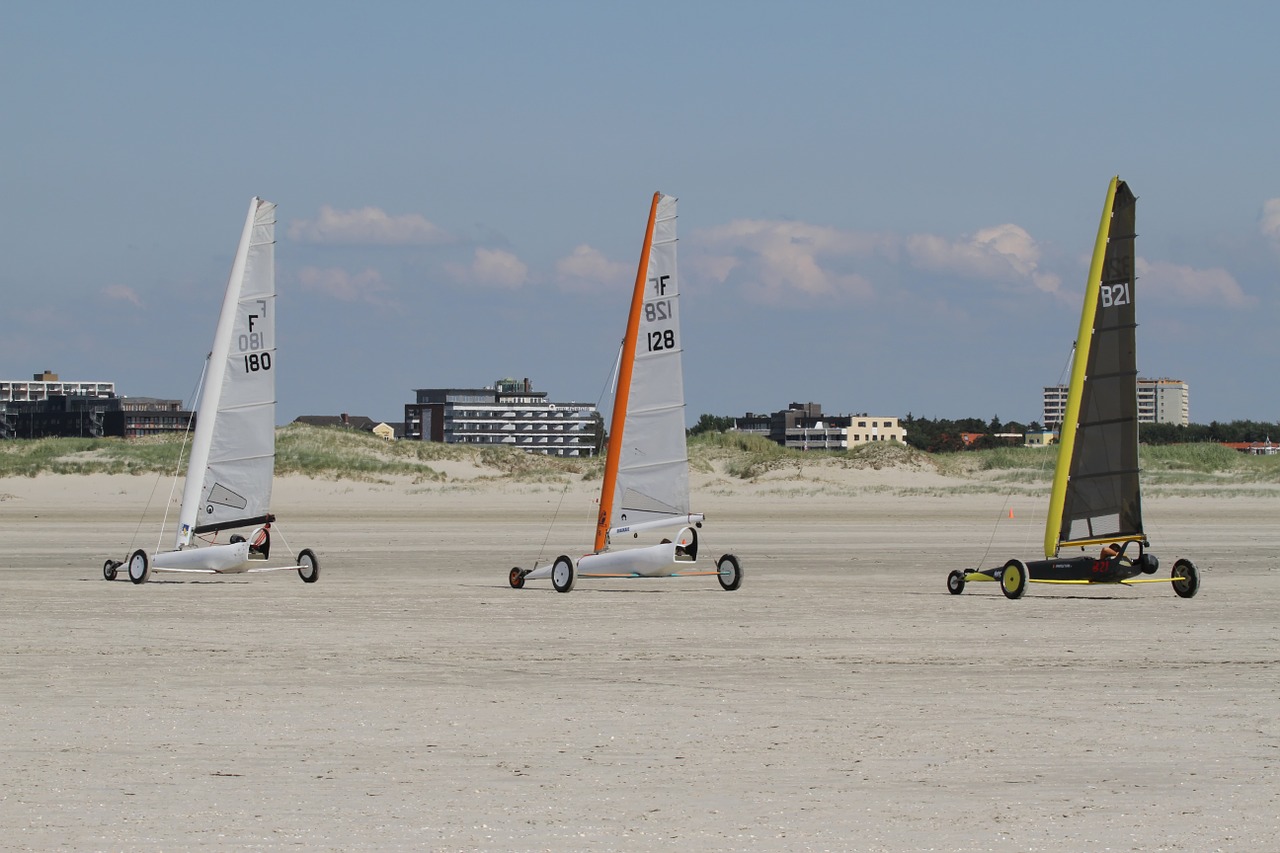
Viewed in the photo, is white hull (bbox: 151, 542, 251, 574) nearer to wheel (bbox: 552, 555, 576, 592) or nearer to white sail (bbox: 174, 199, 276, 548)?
white sail (bbox: 174, 199, 276, 548)

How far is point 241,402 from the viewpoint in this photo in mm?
21875

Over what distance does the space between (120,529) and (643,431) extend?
17.6 metres

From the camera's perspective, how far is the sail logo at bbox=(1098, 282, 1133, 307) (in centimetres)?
1900

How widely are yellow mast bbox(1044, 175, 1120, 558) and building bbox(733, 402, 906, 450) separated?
461ft

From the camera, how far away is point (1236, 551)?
27.2 m

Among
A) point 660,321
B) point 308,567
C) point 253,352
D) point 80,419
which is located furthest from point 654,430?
point 80,419

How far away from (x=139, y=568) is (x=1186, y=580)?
12045 millimetres

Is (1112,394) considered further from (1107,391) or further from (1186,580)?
(1186,580)

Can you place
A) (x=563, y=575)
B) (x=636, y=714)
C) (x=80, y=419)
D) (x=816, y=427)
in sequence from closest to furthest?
(x=636, y=714) → (x=563, y=575) → (x=80, y=419) → (x=816, y=427)

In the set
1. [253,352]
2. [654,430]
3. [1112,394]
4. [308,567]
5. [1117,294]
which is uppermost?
[1117,294]

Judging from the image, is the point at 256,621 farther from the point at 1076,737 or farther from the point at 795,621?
the point at 1076,737

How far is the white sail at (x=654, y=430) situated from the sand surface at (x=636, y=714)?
104cm

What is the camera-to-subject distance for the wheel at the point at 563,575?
63.5 feet

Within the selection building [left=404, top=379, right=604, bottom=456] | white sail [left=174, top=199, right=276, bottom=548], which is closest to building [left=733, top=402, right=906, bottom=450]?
building [left=404, top=379, right=604, bottom=456]
